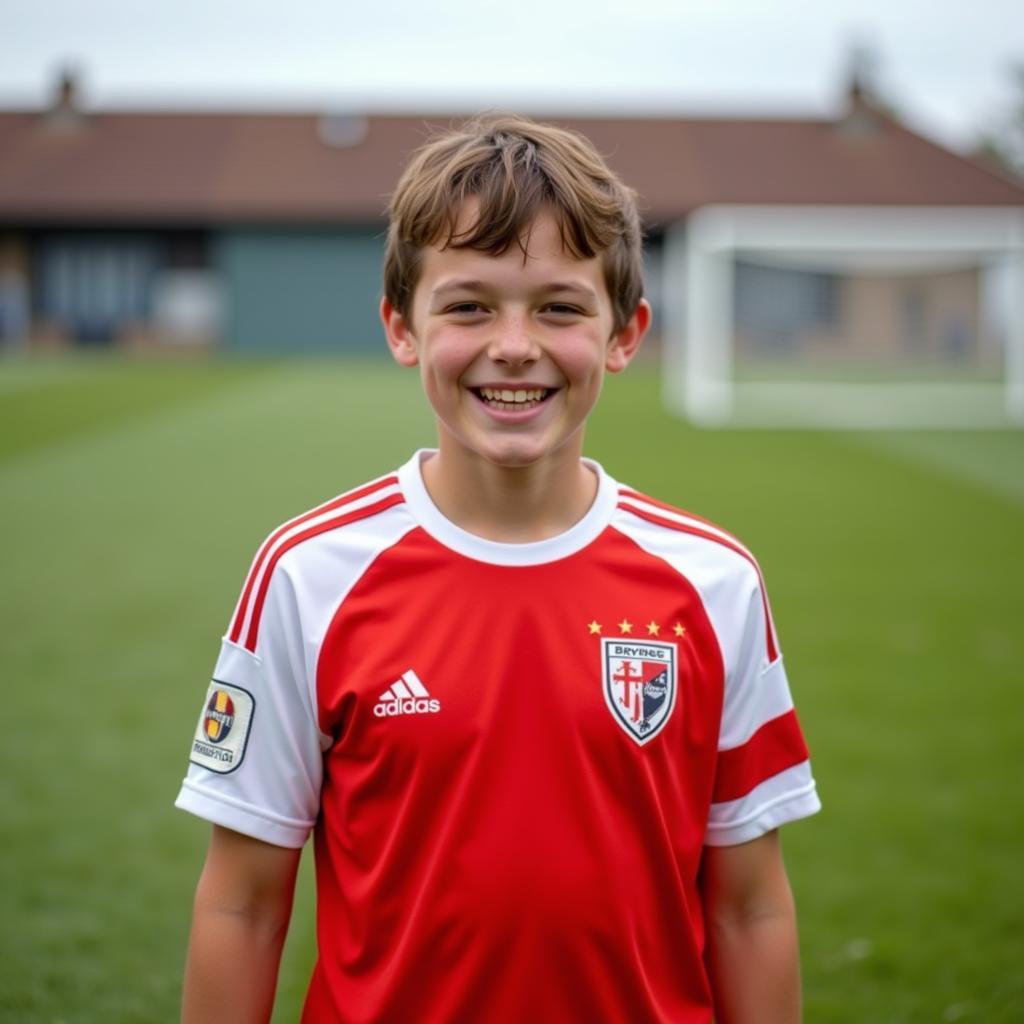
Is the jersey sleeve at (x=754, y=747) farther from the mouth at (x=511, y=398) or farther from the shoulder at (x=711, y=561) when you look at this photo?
the mouth at (x=511, y=398)

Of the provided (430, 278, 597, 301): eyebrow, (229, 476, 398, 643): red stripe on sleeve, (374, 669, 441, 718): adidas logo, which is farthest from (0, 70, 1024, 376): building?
(374, 669, 441, 718): adidas logo

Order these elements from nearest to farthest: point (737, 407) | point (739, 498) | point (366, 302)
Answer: point (739, 498) → point (737, 407) → point (366, 302)

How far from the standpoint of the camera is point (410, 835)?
1638mm

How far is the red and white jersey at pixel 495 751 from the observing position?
5.33 feet

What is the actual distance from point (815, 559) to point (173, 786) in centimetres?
496

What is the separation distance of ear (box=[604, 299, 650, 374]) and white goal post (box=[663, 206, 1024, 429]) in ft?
50.3

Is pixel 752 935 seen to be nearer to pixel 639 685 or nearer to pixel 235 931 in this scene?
pixel 639 685

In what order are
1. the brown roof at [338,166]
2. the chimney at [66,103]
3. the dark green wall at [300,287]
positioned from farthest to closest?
the chimney at [66,103]
the dark green wall at [300,287]
the brown roof at [338,166]

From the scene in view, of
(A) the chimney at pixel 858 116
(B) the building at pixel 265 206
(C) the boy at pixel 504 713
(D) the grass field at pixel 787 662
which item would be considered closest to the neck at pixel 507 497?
(C) the boy at pixel 504 713

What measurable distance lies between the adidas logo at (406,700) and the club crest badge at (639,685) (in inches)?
8.6

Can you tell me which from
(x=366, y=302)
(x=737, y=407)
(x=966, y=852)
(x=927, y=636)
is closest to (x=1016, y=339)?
(x=737, y=407)

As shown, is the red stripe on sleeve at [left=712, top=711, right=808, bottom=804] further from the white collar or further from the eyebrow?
the eyebrow

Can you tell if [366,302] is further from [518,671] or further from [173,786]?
[518,671]

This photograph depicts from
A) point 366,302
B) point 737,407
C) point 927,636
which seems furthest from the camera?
point 366,302
